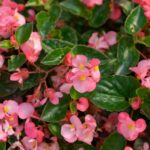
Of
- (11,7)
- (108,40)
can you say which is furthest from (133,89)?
(11,7)

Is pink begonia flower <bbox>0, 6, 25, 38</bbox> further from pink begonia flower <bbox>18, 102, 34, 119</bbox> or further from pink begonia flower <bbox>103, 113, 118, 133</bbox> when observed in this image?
pink begonia flower <bbox>103, 113, 118, 133</bbox>

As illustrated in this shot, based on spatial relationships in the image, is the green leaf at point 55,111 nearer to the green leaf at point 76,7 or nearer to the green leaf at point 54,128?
the green leaf at point 54,128

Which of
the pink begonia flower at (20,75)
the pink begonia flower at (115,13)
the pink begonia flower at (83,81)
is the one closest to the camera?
the pink begonia flower at (83,81)

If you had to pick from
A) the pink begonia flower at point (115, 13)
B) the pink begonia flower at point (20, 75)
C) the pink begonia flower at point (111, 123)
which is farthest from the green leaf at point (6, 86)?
the pink begonia flower at point (115, 13)

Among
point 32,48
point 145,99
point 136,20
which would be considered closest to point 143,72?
point 145,99

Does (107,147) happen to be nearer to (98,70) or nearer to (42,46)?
(98,70)

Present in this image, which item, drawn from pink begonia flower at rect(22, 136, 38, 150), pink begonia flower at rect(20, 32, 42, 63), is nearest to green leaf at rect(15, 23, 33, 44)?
pink begonia flower at rect(20, 32, 42, 63)
